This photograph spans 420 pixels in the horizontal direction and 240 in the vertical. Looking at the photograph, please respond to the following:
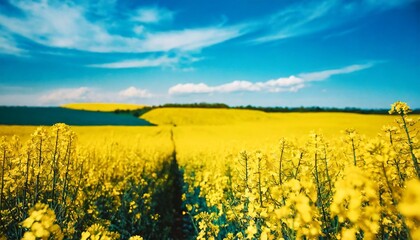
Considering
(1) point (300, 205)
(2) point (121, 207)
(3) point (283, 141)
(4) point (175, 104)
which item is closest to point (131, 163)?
(2) point (121, 207)

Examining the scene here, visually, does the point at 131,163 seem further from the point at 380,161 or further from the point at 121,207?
the point at 380,161

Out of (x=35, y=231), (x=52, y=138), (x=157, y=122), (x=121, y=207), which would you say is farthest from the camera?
(x=157, y=122)

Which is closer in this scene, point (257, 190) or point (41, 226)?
point (41, 226)

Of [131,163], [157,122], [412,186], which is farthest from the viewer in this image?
[157,122]

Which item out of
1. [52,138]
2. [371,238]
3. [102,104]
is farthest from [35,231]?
[102,104]

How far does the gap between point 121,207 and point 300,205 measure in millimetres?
6422

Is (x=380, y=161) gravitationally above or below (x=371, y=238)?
above

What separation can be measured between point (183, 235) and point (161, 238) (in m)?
1.45

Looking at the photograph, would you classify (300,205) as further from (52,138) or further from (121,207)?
(121,207)

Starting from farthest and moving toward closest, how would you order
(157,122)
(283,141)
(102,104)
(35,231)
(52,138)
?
(102,104) < (157,122) < (52,138) < (283,141) < (35,231)

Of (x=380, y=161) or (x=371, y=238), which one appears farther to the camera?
(x=380, y=161)

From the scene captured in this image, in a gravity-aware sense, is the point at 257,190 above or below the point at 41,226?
below

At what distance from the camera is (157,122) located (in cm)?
5666

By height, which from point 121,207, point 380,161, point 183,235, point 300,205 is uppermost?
point 380,161
